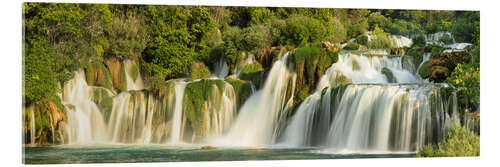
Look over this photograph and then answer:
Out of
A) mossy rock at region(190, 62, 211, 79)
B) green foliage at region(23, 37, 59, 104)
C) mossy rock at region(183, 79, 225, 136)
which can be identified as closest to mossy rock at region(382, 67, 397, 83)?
Result: mossy rock at region(183, 79, 225, 136)

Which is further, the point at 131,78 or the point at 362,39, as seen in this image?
the point at 362,39

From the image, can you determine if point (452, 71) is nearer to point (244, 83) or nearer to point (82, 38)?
point (244, 83)

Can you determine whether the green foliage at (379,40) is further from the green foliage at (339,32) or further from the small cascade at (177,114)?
the small cascade at (177,114)

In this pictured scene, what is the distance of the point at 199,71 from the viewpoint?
47.7 feet

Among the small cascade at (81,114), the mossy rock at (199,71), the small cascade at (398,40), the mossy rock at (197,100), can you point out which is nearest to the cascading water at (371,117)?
the small cascade at (398,40)

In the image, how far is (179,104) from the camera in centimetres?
1423

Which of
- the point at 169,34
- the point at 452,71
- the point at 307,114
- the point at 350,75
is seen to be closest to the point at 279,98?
the point at 307,114

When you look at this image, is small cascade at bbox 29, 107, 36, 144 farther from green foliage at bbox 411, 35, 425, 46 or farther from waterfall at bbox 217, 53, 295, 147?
green foliage at bbox 411, 35, 425, 46

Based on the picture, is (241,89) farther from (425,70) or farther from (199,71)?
(425,70)

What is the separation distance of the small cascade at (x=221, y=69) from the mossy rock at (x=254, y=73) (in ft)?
1.20

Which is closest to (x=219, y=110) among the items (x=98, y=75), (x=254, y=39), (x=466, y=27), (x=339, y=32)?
(x=254, y=39)

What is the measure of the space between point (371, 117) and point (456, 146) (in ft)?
6.32

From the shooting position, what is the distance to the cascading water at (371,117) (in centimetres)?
1306

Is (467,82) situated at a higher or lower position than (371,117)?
higher
